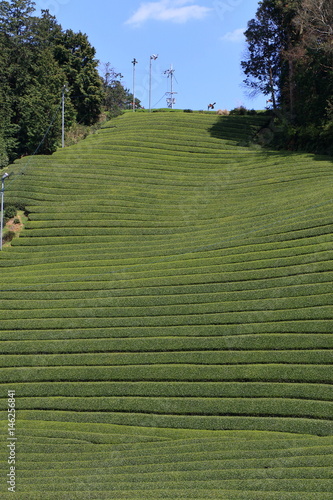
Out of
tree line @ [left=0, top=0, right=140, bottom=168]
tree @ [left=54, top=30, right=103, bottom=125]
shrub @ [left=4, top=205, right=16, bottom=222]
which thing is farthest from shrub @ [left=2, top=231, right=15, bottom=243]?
tree @ [left=54, top=30, right=103, bottom=125]

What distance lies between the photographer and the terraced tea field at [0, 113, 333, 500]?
19656 millimetres

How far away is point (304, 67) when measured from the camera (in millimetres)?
51469

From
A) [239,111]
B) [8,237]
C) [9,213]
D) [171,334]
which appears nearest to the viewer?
[171,334]

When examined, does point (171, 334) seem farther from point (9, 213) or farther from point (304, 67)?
point (304, 67)

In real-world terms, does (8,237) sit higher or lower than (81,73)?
lower

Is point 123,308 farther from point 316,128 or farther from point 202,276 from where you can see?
point 316,128

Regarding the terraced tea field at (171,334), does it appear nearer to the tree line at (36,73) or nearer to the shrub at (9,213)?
the shrub at (9,213)

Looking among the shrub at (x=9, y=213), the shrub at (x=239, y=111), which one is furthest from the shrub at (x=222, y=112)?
the shrub at (x=9, y=213)

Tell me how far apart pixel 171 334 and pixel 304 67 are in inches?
1282

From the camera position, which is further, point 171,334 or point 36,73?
point 36,73

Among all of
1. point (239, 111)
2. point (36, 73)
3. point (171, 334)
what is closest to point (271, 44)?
point (239, 111)

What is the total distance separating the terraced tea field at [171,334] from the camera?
1966 cm

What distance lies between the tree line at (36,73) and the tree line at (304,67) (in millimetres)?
20512

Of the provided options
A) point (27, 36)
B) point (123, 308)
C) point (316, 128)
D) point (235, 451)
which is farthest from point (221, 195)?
point (27, 36)
